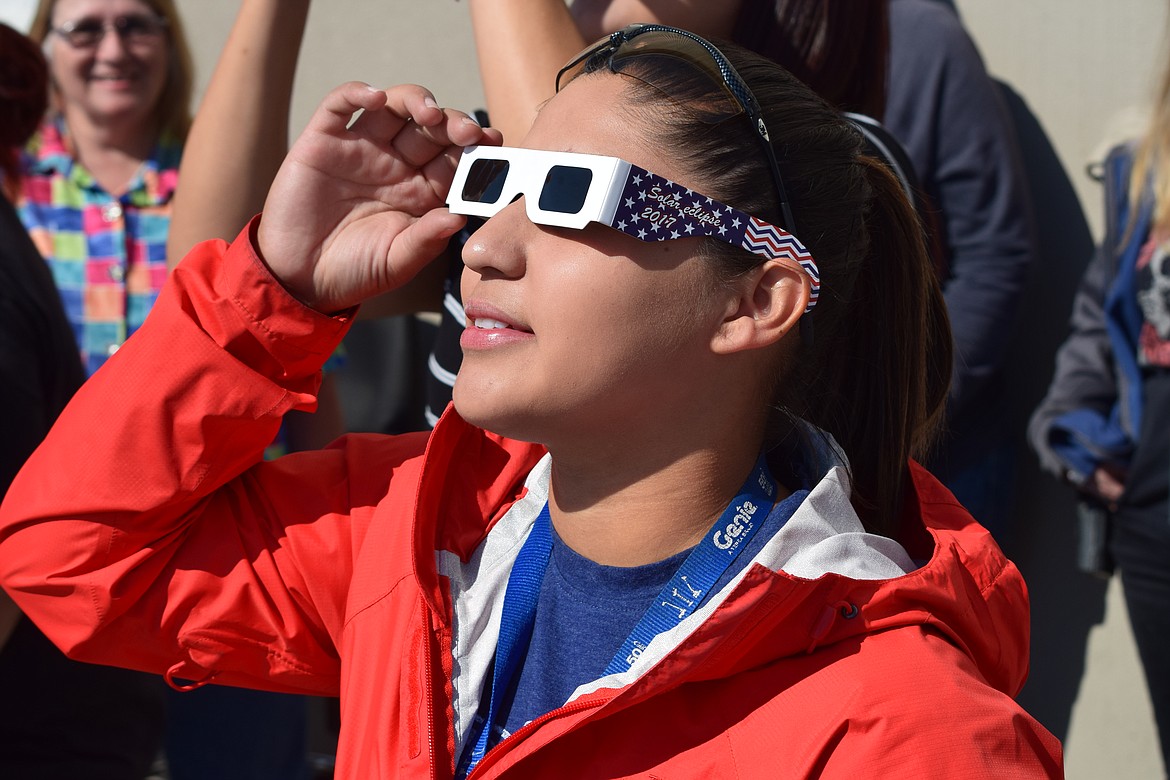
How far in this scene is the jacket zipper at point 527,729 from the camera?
59.4 inches

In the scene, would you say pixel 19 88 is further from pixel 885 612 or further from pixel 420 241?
pixel 885 612

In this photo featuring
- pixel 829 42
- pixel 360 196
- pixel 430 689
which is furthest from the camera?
pixel 829 42

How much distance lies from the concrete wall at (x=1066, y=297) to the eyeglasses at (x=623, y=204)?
2453 millimetres

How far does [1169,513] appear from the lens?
321 cm

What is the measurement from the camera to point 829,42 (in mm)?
2471

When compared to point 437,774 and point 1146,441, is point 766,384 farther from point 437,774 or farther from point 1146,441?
point 1146,441

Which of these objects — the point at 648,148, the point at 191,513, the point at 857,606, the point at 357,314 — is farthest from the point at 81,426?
the point at 857,606

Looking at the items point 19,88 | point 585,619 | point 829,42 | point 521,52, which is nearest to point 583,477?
point 585,619

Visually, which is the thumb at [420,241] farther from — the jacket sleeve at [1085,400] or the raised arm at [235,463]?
the jacket sleeve at [1085,400]

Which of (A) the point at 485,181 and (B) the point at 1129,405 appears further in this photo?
(B) the point at 1129,405

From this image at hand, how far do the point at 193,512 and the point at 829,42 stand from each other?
1.45 meters

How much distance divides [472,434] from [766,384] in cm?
46

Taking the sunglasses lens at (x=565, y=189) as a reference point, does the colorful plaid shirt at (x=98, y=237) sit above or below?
below

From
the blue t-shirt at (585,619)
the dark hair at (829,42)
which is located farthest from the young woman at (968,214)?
the blue t-shirt at (585,619)
